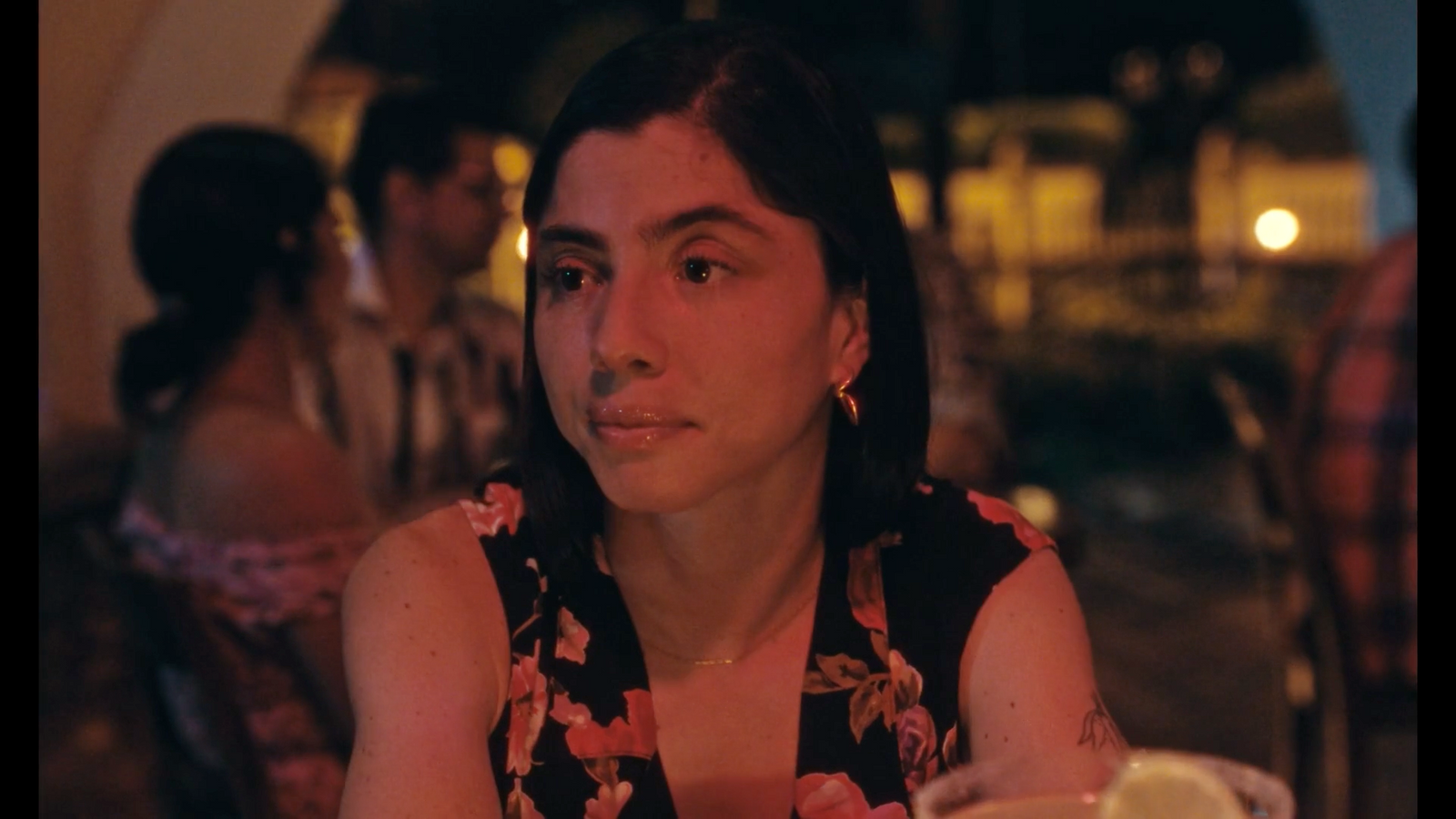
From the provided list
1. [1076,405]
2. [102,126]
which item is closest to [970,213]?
[1076,405]

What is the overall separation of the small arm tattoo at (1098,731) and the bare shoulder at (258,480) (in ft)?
4.66

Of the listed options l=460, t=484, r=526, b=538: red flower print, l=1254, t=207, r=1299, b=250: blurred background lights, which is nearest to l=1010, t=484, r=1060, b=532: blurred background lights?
l=460, t=484, r=526, b=538: red flower print

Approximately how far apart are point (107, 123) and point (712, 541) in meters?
2.92

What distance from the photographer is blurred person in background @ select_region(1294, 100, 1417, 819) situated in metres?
2.81

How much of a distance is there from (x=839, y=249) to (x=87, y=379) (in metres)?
3.06

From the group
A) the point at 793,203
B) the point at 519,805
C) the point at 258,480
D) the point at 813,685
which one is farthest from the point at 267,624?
the point at 793,203

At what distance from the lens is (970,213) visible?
12016mm

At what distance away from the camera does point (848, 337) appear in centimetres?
141

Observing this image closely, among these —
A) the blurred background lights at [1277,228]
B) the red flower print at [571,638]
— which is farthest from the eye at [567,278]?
the blurred background lights at [1277,228]

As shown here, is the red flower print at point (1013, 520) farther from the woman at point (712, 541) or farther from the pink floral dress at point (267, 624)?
the pink floral dress at point (267, 624)

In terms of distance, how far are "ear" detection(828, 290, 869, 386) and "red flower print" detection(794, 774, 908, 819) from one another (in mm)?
408

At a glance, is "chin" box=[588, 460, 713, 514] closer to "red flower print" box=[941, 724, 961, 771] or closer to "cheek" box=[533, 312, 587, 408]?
"cheek" box=[533, 312, 587, 408]

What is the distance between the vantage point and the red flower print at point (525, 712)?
1375 mm

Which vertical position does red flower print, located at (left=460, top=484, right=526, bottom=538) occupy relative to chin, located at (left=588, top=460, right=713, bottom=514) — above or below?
below
